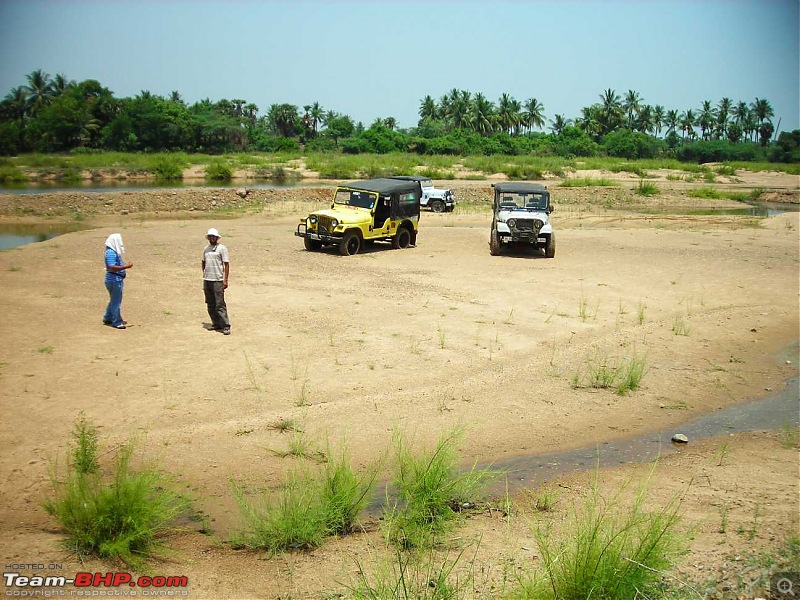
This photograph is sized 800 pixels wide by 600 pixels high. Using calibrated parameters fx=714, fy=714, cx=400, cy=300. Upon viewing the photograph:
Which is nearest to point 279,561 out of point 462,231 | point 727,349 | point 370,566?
point 370,566

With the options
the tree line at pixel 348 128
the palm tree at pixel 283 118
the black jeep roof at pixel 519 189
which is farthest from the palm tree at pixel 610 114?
the black jeep roof at pixel 519 189

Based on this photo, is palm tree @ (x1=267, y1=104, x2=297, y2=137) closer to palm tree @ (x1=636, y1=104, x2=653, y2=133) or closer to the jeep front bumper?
palm tree @ (x1=636, y1=104, x2=653, y2=133)

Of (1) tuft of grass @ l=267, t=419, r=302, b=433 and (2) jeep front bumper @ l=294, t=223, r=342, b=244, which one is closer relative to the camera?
(1) tuft of grass @ l=267, t=419, r=302, b=433

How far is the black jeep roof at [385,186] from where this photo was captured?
65.8 ft

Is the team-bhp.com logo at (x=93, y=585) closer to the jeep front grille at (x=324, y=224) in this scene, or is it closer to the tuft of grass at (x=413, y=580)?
the tuft of grass at (x=413, y=580)

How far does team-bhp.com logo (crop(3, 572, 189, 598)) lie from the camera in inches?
191

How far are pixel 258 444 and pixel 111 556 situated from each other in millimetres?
2418

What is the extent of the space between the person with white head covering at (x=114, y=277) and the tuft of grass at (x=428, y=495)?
6.33 m

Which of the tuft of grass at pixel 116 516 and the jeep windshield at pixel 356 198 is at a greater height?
the jeep windshield at pixel 356 198

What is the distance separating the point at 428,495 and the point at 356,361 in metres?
4.21

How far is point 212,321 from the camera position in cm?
1150

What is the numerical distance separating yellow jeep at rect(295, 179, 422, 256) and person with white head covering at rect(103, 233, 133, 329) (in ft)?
27.6

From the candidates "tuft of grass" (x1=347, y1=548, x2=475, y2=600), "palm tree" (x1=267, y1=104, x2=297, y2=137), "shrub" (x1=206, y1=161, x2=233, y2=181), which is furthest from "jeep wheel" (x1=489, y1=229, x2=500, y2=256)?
"palm tree" (x1=267, y1=104, x2=297, y2=137)

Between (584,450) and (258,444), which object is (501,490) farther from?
(258,444)
